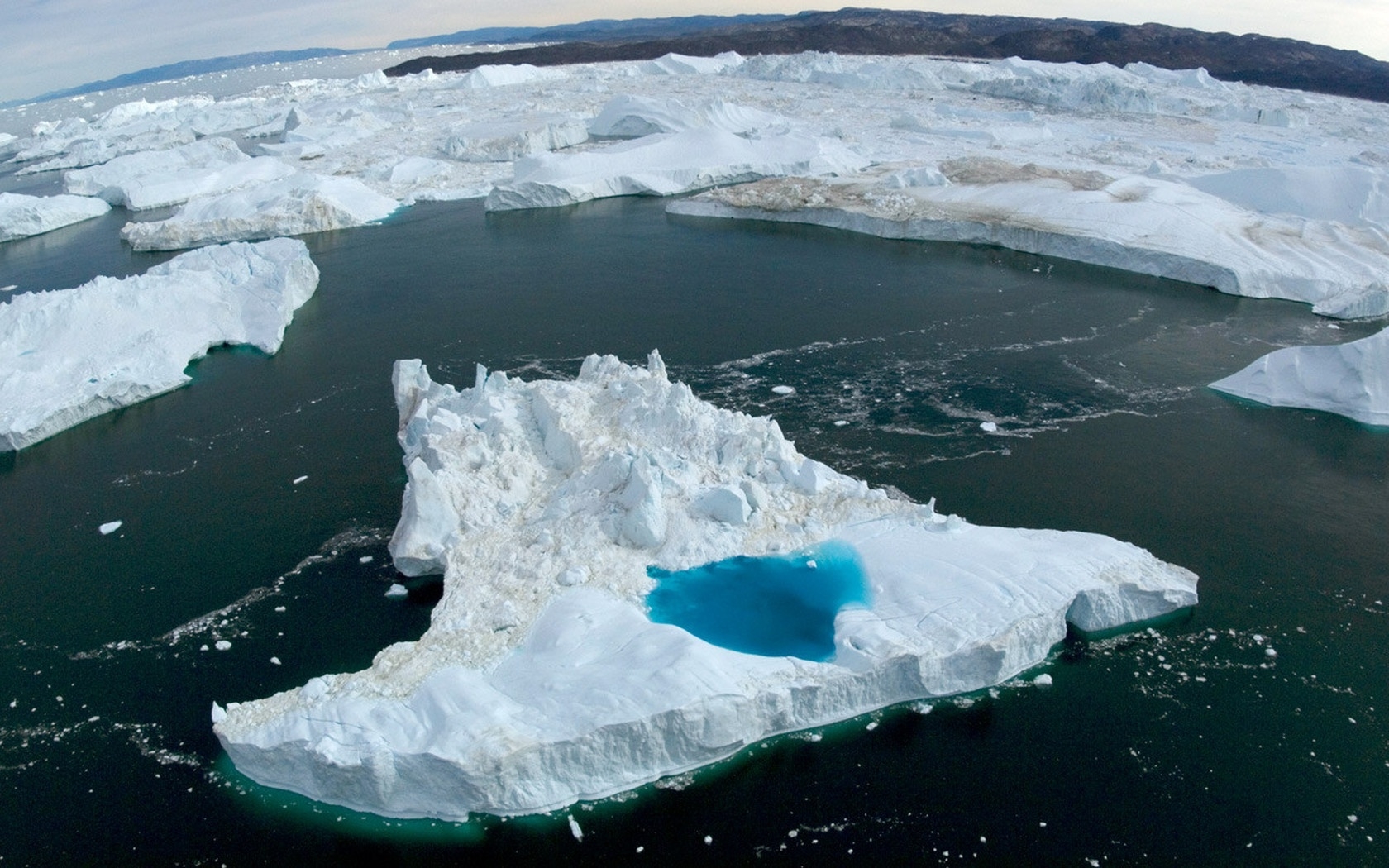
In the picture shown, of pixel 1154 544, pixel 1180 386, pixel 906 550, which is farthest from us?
pixel 1180 386

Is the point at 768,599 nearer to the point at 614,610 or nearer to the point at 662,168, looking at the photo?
the point at 614,610

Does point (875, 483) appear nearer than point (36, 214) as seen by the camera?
Yes

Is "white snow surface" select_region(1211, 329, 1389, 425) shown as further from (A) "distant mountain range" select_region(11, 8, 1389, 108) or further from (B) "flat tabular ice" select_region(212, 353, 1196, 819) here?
(A) "distant mountain range" select_region(11, 8, 1389, 108)

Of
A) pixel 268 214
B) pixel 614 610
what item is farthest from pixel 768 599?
pixel 268 214

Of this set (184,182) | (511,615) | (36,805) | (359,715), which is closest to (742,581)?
(511,615)

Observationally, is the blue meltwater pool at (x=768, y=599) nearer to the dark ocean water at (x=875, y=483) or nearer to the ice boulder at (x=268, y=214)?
the dark ocean water at (x=875, y=483)

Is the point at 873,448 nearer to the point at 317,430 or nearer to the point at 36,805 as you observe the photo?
the point at 317,430
